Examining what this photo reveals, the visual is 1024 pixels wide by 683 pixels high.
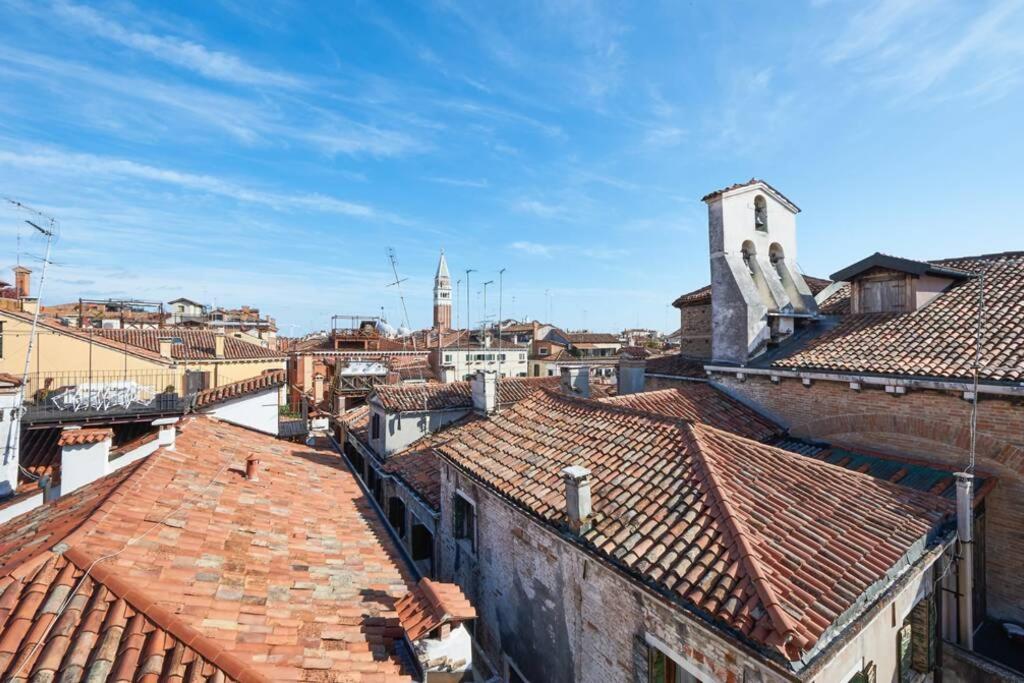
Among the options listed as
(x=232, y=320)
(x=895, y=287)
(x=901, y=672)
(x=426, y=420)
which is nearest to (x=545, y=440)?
(x=901, y=672)

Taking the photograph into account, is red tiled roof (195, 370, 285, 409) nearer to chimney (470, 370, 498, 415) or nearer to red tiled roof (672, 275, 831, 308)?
chimney (470, 370, 498, 415)

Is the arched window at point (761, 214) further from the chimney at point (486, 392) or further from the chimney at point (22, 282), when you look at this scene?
the chimney at point (22, 282)

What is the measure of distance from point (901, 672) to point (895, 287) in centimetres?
823

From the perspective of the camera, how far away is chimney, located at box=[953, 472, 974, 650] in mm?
5938

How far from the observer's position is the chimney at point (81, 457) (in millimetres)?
8039

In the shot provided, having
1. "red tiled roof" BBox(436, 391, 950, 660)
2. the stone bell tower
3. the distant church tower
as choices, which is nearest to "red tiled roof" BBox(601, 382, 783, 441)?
the stone bell tower

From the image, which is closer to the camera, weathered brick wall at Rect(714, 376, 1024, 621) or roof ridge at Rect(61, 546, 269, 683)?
roof ridge at Rect(61, 546, 269, 683)

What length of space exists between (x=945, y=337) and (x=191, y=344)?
32.3 m

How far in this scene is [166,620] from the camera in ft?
12.3

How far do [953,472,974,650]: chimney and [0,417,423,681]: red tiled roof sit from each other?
7.04 metres

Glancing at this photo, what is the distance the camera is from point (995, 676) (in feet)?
19.9

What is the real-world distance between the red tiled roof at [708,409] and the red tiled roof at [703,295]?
19.6 ft

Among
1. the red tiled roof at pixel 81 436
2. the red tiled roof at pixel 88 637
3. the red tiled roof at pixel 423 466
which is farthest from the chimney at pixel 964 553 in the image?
the red tiled roof at pixel 81 436

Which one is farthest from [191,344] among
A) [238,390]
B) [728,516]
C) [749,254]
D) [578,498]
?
[728,516]
